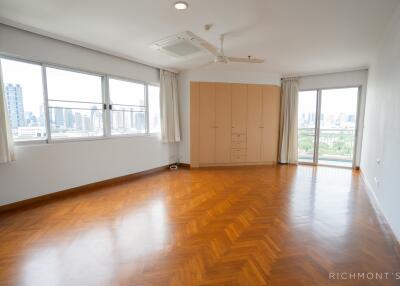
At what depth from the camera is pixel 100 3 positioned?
2256mm

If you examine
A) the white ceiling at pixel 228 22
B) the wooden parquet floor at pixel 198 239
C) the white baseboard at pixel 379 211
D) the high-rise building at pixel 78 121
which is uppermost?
the white ceiling at pixel 228 22

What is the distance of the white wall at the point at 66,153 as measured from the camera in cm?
277

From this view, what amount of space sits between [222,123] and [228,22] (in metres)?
2.89

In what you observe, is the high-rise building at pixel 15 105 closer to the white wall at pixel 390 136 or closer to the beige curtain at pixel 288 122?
the white wall at pixel 390 136

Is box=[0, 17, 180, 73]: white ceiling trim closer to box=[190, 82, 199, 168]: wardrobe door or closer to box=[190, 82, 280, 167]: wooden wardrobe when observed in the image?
box=[190, 82, 199, 168]: wardrobe door

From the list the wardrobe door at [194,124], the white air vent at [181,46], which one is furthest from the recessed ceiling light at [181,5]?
the wardrobe door at [194,124]

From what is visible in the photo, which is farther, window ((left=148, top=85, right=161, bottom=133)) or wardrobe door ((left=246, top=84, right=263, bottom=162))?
wardrobe door ((left=246, top=84, right=263, bottom=162))

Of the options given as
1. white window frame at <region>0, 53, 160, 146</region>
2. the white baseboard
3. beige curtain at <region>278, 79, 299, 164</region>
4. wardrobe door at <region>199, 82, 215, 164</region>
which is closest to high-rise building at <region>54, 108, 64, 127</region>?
white window frame at <region>0, 53, 160, 146</region>

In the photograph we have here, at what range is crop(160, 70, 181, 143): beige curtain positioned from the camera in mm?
4926

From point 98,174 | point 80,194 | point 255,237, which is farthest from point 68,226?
point 255,237

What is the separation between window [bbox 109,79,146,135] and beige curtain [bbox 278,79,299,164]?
3837 millimetres

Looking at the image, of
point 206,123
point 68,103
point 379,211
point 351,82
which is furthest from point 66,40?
point 351,82

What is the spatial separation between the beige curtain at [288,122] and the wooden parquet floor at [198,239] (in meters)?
2.29

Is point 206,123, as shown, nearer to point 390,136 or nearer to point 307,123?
point 307,123
